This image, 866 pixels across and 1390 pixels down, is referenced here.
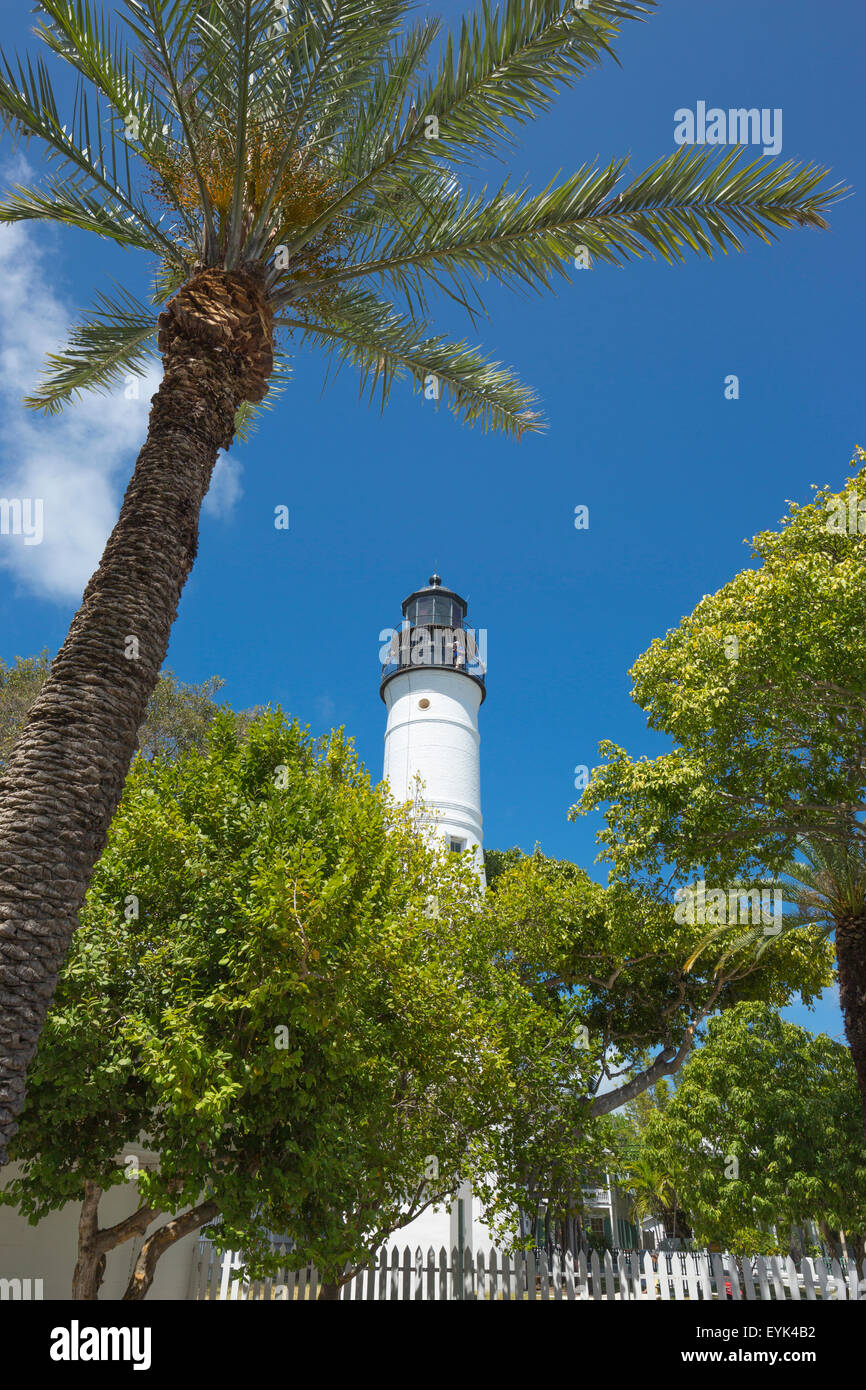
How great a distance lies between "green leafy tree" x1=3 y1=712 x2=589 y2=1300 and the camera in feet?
24.0

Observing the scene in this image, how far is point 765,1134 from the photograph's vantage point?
24469 millimetres

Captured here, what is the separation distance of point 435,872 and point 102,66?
11.8m

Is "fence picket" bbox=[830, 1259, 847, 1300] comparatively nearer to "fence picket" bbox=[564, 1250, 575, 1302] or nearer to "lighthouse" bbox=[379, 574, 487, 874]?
→ "fence picket" bbox=[564, 1250, 575, 1302]

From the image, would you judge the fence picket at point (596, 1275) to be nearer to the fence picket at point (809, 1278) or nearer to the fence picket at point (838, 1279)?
the fence picket at point (809, 1278)

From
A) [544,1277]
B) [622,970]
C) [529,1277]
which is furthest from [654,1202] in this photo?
[529,1277]

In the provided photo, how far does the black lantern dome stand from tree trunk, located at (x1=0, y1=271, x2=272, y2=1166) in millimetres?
20860

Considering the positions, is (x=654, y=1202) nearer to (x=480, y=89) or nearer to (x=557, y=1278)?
(x=557, y=1278)

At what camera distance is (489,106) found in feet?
21.6

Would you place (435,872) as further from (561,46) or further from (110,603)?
(561,46)

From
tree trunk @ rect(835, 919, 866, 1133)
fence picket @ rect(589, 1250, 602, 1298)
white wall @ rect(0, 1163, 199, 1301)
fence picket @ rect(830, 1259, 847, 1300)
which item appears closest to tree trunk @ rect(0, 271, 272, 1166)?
white wall @ rect(0, 1163, 199, 1301)

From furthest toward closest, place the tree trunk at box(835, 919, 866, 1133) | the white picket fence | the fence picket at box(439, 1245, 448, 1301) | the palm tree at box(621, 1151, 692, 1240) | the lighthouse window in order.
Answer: the palm tree at box(621, 1151, 692, 1240) < the lighthouse window < the tree trunk at box(835, 919, 866, 1133) < the fence picket at box(439, 1245, 448, 1301) < the white picket fence

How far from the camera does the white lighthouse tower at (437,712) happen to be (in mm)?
24531

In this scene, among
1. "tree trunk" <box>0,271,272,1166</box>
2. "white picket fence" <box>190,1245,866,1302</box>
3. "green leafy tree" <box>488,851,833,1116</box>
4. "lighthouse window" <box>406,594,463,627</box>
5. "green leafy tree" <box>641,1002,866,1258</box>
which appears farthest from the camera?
"lighthouse window" <box>406,594,463,627</box>
